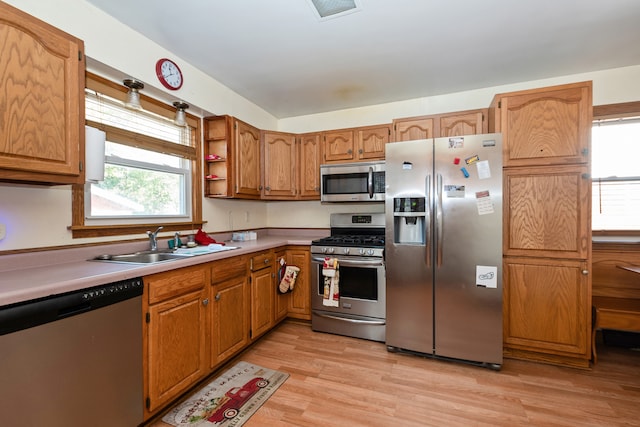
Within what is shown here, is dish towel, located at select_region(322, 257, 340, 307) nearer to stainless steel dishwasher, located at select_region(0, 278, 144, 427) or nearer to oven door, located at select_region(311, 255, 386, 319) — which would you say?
oven door, located at select_region(311, 255, 386, 319)

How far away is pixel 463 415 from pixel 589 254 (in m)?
1.57

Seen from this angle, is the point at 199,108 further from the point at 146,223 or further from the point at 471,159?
the point at 471,159

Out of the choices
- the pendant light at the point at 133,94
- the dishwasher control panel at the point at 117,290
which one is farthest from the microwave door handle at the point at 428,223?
the pendant light at the point at 133,94

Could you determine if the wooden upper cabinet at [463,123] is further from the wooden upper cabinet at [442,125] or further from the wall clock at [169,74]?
the wall clock at [169,74]

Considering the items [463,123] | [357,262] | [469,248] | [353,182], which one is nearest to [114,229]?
[357,262]

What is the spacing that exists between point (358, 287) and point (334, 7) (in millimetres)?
2274

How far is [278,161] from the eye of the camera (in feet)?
11.0

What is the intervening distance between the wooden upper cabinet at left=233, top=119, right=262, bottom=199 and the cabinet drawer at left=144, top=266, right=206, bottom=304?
1.11 m

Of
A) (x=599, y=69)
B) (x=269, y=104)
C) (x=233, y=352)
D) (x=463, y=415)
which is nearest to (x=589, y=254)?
(x=463, y=415)

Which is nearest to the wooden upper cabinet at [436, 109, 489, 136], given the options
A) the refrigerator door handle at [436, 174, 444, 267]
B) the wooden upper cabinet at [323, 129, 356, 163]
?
the refrigerator door handle at [436, 174, 444, 267]

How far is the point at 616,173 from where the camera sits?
8.47 feet

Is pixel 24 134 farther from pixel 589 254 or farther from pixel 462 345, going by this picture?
pixel 589 254

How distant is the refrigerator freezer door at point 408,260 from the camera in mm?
2348

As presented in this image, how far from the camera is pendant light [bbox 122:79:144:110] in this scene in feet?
6.51
